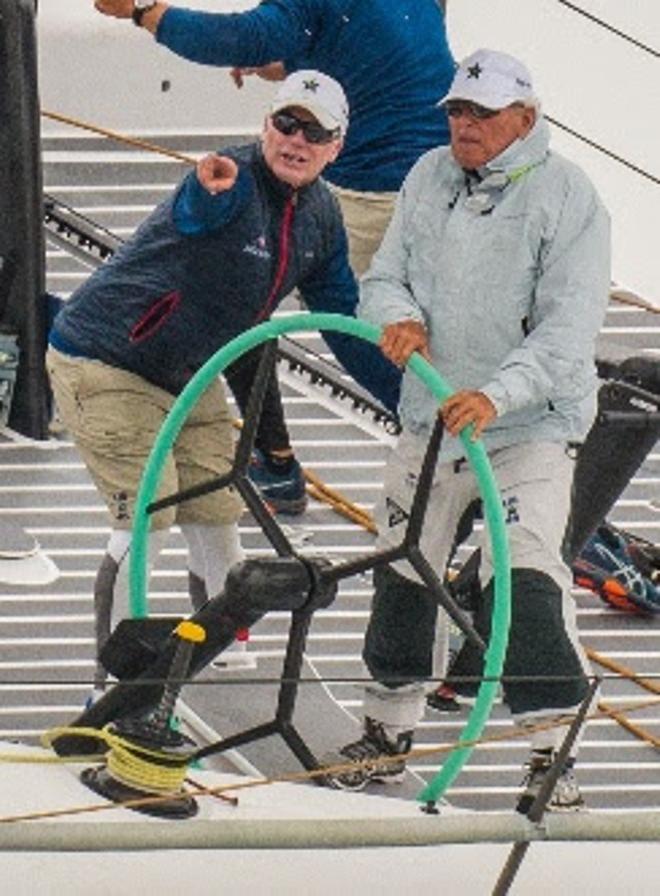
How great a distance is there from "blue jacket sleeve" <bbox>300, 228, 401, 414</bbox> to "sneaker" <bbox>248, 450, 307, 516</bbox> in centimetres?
70

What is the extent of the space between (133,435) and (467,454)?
70cm

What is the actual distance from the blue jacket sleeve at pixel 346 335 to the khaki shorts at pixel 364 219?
0.57m

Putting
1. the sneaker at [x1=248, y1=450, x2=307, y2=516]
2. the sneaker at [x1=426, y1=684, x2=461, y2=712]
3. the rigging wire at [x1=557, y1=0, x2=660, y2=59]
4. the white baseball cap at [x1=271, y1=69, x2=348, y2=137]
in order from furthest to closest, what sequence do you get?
1. the rigging wire at [x1=557, y1=0, x2=660, y2=59]
2. the sneaker at [x1=248, y1=450, x2=307, y2=516]
3. the sneaker at [x1=426, y1=684, x2=461, y2=712]
4. the white baseball cap at [x1=271, y1=69, x2=348, y2=137]

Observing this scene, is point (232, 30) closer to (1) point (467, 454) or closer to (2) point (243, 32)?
(2) point (243, 32)

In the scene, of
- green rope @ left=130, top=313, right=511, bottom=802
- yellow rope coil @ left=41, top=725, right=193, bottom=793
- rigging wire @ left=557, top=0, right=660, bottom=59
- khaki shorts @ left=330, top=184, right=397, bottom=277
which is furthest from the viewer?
rigging wire @ left=557, top=0, right=660, bottom=59

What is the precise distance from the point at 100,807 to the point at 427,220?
45.0 inches

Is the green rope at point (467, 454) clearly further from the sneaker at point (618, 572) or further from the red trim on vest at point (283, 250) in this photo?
the sneaker at point (618, 572)

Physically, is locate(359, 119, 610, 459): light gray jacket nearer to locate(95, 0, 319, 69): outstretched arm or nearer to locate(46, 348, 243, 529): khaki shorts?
locate(46, 348, 243, 529): khaki shorts

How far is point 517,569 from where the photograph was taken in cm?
770

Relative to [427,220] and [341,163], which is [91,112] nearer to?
[341,163]

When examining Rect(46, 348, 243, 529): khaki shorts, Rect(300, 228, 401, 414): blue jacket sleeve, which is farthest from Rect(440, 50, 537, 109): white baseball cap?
Rect(46, 348, 243, 529): khaki shorts

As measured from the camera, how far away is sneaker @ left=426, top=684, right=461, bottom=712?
27.6 feet

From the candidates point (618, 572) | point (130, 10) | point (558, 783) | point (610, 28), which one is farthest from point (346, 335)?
point (610, 28)

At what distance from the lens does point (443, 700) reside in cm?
842
